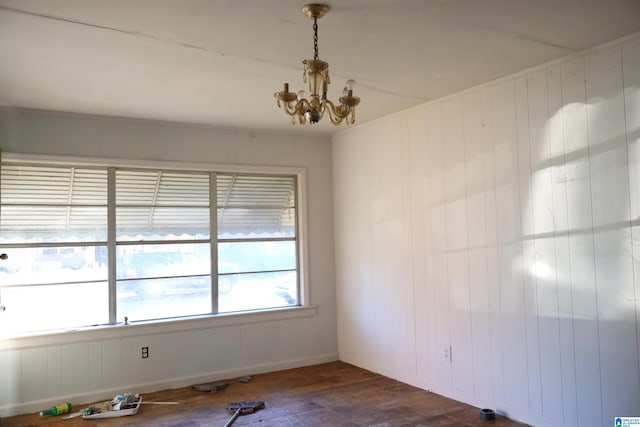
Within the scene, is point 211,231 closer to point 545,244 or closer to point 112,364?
point 112,364

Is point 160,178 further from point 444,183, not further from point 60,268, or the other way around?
point 444,183

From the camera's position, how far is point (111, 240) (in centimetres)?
486

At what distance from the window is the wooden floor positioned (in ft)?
2.84

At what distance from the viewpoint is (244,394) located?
187 inches

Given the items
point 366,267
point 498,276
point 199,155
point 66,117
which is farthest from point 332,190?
point 66,117

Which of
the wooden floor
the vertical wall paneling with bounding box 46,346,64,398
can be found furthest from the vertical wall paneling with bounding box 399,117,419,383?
the vertical wall paneling with bounding box 46,346,64,398

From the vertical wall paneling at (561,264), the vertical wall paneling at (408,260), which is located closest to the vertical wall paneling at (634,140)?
the vertical wall paneling at (561,264)

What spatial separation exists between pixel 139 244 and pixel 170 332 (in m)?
0.93

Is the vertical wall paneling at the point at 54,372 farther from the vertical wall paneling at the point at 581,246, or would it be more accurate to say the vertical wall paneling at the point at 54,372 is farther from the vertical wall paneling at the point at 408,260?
the vertical wall paneling at the point at 581,246

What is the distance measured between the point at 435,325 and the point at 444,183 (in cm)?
130

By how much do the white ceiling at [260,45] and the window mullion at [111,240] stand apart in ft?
2.56

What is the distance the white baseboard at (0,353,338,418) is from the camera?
4387 mm

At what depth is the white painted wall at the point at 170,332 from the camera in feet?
14.7

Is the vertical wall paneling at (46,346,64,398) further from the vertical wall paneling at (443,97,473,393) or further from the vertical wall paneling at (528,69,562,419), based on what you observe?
the vertical wall paneling at (528,69,562,419)
